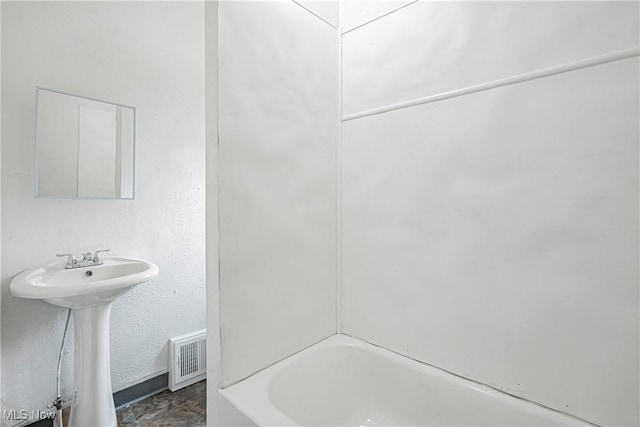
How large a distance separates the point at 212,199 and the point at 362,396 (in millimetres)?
1051

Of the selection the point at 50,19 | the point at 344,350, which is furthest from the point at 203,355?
the point at 50,19

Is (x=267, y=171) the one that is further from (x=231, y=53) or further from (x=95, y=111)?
(x=95, y=111)

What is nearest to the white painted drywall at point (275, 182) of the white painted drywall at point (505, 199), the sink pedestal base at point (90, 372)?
the white painted drywall at point (505, 199)

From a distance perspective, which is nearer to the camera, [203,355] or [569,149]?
[569,149]

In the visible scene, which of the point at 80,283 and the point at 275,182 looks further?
the point at 80,283

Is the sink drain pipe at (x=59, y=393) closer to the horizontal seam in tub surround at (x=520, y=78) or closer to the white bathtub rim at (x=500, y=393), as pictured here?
the white bathtub rim at (x=500, y=393)

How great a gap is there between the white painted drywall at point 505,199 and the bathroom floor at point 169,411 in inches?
50.7

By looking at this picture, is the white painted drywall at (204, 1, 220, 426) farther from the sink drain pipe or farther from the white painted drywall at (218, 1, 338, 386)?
the sink drain pipe

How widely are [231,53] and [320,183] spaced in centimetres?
63

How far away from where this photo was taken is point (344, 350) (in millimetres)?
1382

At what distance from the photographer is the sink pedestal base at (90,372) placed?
61.7 inches

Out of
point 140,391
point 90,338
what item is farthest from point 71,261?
point 140,391

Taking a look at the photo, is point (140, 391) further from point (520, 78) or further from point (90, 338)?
point (520, 78)

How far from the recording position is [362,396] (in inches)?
51.8
